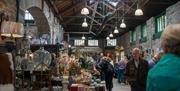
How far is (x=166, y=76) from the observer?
208 cm

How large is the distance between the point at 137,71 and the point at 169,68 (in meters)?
4.81

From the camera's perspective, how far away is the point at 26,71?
710 cm

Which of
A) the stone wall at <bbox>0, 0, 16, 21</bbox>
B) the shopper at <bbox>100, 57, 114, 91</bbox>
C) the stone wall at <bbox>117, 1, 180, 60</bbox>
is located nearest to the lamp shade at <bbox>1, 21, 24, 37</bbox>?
the stone wall at <bbox>0, 0, 16, 21</bbox>

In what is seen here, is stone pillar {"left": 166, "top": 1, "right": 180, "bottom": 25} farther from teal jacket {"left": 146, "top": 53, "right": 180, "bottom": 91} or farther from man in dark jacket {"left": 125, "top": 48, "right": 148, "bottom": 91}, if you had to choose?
teal jacket {"left": 146, "top": 53, "right": 180, "bottom": 91}

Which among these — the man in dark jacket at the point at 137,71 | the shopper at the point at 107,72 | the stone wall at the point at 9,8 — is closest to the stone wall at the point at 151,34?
the shopper at the point at 107,72

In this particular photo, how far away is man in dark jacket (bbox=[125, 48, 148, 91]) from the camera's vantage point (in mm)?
6828

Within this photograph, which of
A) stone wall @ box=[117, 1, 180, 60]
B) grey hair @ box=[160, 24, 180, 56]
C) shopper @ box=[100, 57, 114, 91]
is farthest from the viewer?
stone wall @ box=[117, 1, 180, 60]

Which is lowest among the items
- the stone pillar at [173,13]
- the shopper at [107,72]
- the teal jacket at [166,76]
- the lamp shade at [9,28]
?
the shopper at [107,72]

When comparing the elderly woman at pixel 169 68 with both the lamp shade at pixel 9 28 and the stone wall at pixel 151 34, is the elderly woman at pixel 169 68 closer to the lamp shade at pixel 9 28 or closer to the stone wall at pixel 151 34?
the lamp shade at pixel 9 28

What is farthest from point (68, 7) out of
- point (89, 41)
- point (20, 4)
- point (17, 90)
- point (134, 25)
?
point (89, 41)

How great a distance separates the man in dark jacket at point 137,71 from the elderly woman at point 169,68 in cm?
456

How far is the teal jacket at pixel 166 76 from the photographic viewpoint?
2.06 meters

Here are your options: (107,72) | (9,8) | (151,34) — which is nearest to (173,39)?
(9,8)

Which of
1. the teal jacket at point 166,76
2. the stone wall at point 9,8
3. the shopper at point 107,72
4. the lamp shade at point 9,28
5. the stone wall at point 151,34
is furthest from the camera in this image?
the stone wall at point 151,34
